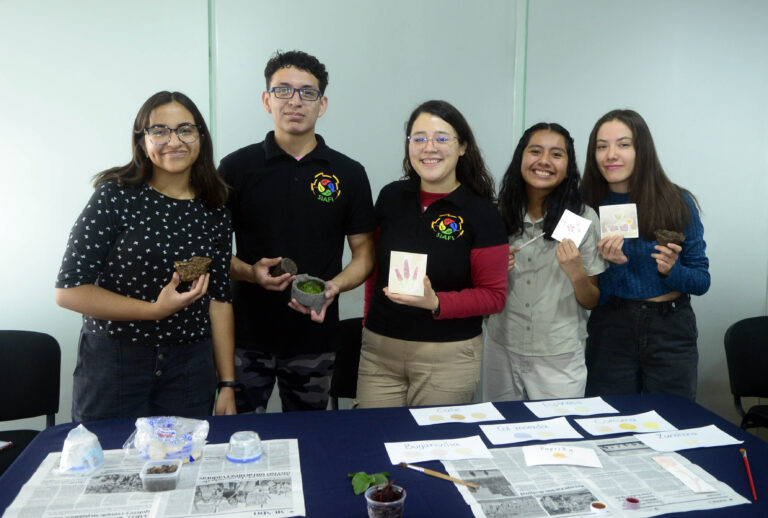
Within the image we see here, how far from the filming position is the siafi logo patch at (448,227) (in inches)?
86.0

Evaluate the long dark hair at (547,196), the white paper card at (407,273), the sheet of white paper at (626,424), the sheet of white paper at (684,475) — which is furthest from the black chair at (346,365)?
the sheet of white paper at (684,475)

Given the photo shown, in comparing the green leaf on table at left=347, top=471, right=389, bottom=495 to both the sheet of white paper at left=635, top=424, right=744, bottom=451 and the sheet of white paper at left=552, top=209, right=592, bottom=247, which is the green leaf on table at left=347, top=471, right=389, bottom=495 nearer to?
the sheet of white paper at left=635, top=424, right=744, bottom=451

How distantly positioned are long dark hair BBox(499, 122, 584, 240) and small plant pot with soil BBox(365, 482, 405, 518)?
1420mm

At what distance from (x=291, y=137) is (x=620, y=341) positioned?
1.66 meters

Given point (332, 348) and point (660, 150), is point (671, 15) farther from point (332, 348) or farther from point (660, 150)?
point (332, 348)

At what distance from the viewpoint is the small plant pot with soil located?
1223 millimetres

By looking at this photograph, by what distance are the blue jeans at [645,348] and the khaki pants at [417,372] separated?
26.2 inches

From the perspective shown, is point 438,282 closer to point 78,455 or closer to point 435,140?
point 435,140

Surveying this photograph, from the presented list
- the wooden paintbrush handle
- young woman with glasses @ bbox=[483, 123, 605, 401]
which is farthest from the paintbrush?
young woman with glasses @ bbox=[483, 123, 605, 401]

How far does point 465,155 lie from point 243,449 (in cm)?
142

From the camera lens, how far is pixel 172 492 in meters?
1.35

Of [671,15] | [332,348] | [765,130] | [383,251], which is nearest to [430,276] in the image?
[383,251]

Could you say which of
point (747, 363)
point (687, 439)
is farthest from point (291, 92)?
point (747, 363)

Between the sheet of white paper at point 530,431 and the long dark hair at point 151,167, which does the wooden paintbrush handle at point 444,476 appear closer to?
the sheet of white paper at point 530,431
